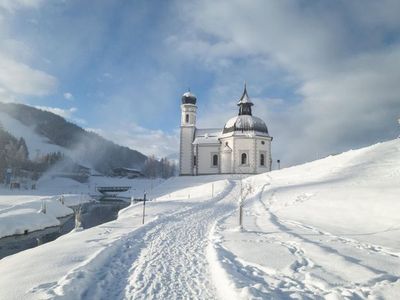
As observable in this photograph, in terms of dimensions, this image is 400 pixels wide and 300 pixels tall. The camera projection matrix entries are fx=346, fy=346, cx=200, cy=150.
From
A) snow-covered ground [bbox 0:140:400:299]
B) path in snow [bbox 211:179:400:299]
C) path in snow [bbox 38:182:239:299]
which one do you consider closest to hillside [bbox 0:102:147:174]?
snow-covered ground [bbox 0:140:400:299]

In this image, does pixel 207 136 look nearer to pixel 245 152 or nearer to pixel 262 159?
pixel 245 152

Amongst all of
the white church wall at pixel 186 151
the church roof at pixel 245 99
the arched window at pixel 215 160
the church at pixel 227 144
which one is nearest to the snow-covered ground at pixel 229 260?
the church at pixel 227 144

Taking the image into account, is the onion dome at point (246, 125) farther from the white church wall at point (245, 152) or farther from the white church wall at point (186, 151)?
the white church wall at point (186, 151)

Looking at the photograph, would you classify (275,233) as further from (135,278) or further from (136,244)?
(135,278)

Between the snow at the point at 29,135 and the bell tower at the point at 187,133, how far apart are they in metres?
93.2

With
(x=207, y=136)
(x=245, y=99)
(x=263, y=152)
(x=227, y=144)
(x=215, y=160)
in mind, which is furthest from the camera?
(x=245, y=99)

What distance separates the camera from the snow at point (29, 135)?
137750 mm

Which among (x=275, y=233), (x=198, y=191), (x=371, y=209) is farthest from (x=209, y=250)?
(x=198, y=191)

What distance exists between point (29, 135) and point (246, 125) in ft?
398

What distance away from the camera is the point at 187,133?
192 ft

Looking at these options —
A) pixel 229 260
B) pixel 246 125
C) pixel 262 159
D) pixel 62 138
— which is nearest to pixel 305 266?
pixel 229 260

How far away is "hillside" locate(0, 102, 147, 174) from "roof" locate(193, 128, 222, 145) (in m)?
93.1

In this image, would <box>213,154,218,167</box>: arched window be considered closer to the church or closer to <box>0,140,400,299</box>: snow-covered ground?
the church

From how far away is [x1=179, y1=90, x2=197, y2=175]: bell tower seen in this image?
57.5 metres
